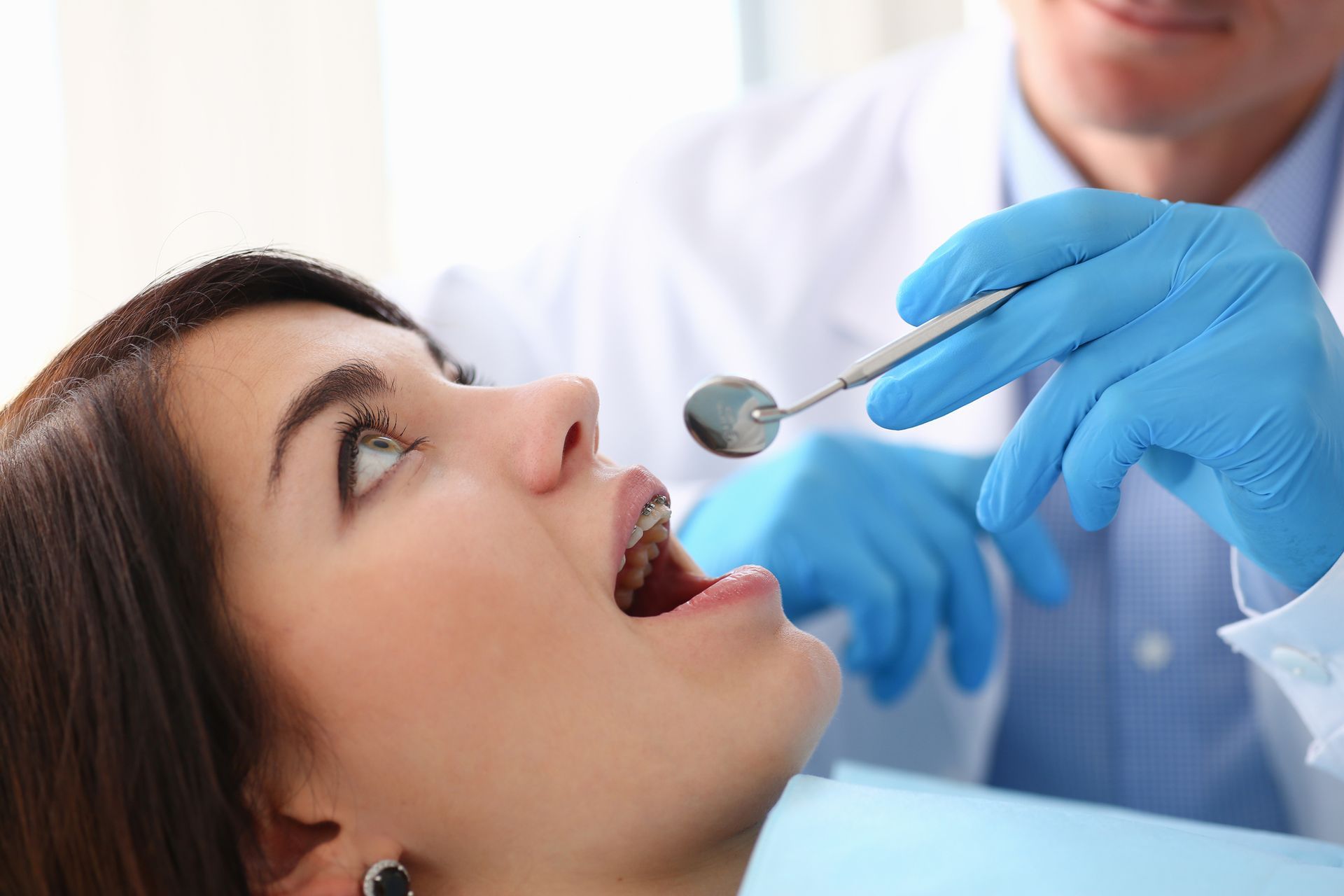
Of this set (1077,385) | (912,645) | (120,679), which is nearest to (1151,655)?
(912,645)

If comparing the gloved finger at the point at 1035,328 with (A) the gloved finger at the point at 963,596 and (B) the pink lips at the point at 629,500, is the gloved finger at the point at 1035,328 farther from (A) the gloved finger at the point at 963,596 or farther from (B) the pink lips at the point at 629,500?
(A) the gloved finger at the point at 963,596

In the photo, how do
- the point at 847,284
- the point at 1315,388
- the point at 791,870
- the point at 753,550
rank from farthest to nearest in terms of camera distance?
the point at 847,284, the point at 753,550, the point at 1315,388, the point at 791,870

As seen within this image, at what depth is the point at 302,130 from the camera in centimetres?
167

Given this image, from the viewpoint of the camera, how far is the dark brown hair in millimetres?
694

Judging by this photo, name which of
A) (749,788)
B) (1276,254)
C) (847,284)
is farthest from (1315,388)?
(847,284)

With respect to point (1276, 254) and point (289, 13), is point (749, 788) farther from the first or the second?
point (289, 13)

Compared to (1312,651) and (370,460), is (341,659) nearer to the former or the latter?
(370,460)

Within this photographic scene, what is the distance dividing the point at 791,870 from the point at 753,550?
1.69 feet

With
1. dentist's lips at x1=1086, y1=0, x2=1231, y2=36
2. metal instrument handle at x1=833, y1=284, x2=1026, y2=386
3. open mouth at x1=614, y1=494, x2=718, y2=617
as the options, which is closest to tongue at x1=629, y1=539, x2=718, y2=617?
open mouth at x1=614, y1=494, x2=718, y2=617

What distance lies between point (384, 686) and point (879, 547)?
2.22ft

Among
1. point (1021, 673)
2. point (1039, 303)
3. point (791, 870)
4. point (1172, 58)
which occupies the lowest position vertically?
point (1021, 673)

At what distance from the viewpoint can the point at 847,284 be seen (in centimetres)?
157

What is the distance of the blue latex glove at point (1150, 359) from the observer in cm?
84

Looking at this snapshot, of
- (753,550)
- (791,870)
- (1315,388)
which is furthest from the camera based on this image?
(753,550)
